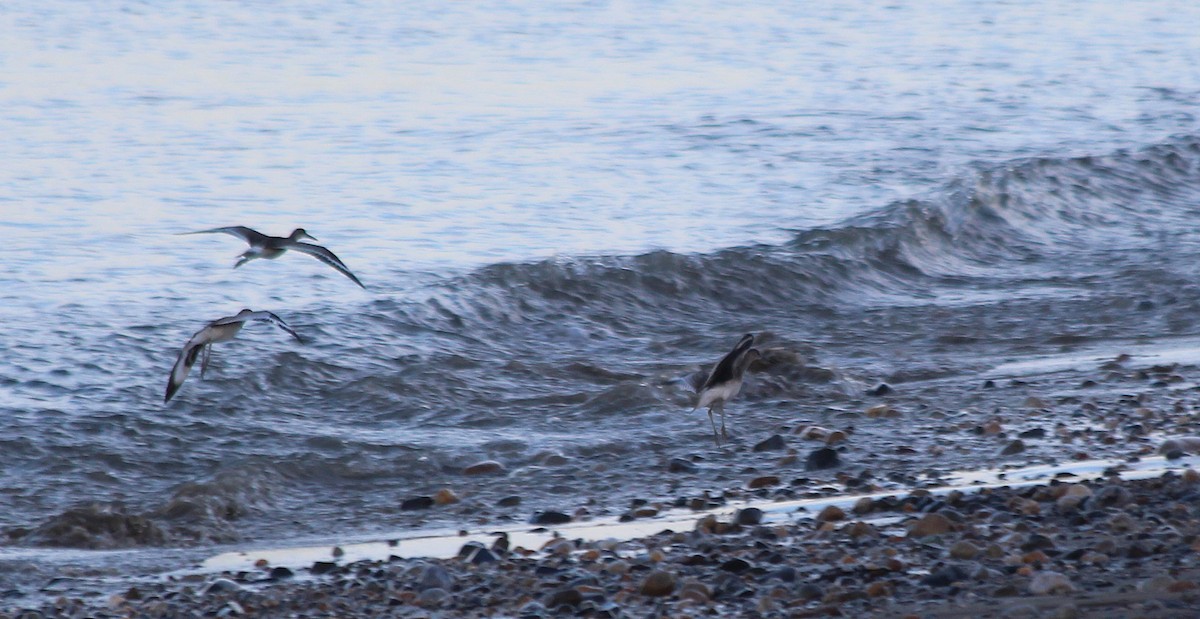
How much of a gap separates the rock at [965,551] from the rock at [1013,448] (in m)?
1.58

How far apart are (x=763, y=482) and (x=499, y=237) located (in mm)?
6236

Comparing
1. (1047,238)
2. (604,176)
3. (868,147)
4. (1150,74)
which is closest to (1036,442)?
(1047,238)

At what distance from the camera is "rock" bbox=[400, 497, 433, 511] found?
595 centimetres

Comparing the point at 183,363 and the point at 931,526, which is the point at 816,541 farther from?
the point at 183,363

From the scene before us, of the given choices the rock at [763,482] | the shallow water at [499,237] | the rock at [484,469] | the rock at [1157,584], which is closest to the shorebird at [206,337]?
the shallow water at [499,237]

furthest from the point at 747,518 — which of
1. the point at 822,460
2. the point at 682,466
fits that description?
the point at 682,466

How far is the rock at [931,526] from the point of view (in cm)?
490

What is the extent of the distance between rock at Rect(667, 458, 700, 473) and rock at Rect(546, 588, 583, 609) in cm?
188

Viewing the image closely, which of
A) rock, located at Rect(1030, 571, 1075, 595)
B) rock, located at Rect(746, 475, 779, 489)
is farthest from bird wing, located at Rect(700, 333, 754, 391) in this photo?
rock, located at Rect(1030, 571, 1075, 595)

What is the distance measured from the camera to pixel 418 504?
234 inches

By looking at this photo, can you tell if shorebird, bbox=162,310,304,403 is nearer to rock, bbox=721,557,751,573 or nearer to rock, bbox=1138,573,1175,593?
rock, bbox=721,557,751,573

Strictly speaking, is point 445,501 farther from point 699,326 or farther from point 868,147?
point 868,147

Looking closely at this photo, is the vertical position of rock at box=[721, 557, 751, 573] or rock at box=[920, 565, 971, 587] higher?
rock at box=[920, 565, 971, 587]

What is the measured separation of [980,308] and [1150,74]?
42.9 ft
